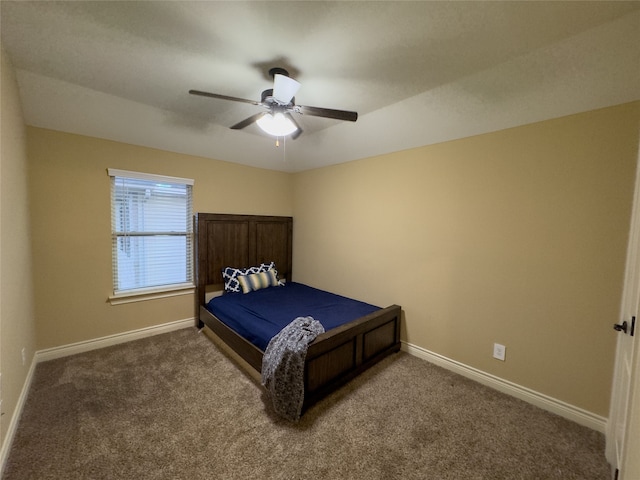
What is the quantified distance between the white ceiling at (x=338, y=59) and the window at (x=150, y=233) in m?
0.64

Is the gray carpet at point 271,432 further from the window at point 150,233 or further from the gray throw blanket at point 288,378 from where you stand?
the window at point 150,233

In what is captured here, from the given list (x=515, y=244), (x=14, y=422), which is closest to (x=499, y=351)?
(x=515, y=244)

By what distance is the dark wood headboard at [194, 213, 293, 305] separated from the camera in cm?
331

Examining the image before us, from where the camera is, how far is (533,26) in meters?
1.37

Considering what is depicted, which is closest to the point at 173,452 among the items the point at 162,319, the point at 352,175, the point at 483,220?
the point at 162,319

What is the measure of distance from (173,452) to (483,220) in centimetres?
291

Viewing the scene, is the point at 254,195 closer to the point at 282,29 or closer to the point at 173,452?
the point at 282,29

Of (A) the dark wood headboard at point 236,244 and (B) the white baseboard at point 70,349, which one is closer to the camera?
(B) the white baseboard at point 70,349

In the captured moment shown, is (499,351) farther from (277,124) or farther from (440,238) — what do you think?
(277,124)

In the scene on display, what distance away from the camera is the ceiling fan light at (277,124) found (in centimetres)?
184

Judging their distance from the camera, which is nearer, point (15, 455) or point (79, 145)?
point (15, 455)

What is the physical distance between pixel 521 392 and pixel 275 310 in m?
2.30

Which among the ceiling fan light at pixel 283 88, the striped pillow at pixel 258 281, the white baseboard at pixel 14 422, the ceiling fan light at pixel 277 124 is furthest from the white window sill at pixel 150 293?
the ceiling fan light at pixel 283 88

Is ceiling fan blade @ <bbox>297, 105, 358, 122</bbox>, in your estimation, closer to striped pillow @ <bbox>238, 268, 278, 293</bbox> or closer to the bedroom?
the bedroom
